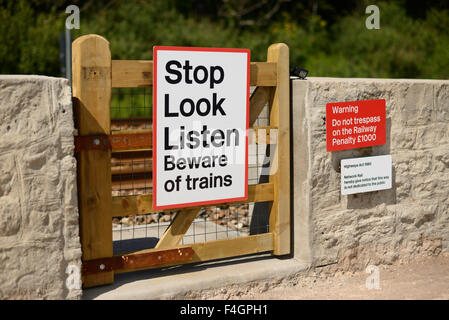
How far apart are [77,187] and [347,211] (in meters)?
2.46

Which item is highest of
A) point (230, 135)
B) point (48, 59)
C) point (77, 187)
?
point (48, 59)

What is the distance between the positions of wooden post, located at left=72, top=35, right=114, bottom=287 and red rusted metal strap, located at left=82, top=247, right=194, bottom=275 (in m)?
0.04

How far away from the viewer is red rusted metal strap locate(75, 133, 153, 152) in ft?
13.7

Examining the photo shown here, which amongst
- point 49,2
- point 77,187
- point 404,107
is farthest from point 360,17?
point 77,187

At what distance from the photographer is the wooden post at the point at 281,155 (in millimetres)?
4984

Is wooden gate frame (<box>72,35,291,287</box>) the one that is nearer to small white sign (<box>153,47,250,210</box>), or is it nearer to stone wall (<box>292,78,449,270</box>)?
small white sign (<box>153,47,250,210</box>)

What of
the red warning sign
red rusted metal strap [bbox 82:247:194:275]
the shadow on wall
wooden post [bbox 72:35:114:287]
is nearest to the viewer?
wooden post [bbox 72:35:114:287]

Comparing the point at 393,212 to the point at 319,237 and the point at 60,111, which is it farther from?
the point at 60,111

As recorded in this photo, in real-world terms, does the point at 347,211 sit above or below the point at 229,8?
below

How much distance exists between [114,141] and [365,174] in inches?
94.0

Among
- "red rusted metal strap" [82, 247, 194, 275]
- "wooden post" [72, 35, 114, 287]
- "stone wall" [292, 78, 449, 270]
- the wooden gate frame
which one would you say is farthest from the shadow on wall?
"wooden post" [72, 35, 114, 287]

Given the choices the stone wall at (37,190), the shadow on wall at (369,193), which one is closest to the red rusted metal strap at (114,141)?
the stone wall at (37,190)

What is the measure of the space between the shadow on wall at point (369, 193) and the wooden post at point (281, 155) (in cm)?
50

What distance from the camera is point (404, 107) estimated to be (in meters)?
5.59
